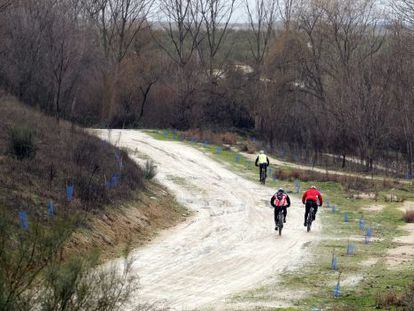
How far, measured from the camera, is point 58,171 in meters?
23.5

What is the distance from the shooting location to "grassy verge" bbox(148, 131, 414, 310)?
15.9 metres

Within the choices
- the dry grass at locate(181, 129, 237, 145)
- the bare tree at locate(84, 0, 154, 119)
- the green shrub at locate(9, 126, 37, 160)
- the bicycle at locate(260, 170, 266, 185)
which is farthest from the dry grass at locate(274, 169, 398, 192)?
the bare tree at locate(84, 0, 154, 119)

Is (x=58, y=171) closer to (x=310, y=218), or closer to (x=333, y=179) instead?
(x=310, y=218)

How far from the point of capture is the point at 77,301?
9.89 meters

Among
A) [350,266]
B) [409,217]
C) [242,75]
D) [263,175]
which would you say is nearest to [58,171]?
[350,266]

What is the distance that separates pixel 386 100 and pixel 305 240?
28.3 meters

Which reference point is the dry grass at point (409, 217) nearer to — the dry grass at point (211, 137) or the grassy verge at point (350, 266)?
the grassy verge at point (350, 266)

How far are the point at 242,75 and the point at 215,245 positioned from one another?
1952 inches

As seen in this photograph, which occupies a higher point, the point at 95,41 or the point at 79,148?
the point at 95,41

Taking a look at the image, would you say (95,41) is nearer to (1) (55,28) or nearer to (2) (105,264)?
(1) (55,28)

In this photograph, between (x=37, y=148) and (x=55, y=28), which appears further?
(x=55, y=28)

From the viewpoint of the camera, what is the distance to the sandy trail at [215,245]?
54.0ft

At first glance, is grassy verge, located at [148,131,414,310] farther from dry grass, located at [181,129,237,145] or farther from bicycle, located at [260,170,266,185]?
dry grass, located at [181,129,237,145]

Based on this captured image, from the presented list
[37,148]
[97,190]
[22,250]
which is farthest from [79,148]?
[22,250]
